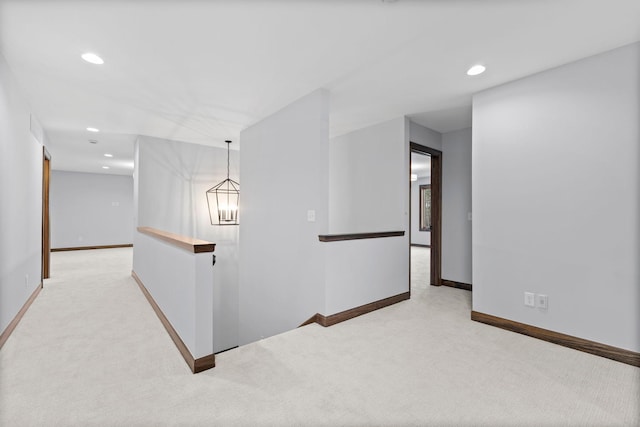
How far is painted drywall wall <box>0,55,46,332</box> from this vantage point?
2514 mm

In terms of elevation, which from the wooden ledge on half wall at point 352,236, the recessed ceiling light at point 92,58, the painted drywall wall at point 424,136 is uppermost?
the recessed ceiling light at point 92,58

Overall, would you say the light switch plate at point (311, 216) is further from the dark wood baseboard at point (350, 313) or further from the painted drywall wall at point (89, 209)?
the painted drywall wall at point (89, 209)

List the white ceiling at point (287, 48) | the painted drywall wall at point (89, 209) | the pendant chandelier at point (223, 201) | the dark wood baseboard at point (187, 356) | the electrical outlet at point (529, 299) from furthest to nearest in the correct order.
Result: 1. the painted drywall wall at point (89, 209)
2. the pendant chandelier at point (223, 201)
3. the electrical outlet at point (529, 299)
4. the dark wood baseboard at point (187, 356)
5. the white ceiling at point (287, 48)

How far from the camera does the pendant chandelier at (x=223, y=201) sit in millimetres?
5532

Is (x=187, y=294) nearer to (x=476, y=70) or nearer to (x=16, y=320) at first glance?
(x=16, y=320)

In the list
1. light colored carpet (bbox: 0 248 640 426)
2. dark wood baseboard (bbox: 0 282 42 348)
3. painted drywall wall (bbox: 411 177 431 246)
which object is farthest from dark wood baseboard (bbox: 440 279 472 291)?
painted drywall wall (bbox: 411 177 431 246)

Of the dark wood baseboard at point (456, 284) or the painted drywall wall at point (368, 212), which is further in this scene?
the dark wood baseboard at point (456, 284)

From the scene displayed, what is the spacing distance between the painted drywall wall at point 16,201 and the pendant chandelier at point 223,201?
2490 millimetres

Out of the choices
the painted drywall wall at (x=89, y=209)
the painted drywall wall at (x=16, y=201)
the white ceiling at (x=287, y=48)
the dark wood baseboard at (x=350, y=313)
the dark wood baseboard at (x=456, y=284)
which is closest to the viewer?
the white ceiling at (x=287, y=48)

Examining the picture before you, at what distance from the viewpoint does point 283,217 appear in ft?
11.8

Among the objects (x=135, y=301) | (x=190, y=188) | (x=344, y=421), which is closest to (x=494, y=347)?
(x=344, y=421)

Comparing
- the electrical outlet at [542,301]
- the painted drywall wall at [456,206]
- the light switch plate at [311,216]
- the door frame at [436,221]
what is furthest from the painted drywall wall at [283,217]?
the painted drywall wall at [456,206]

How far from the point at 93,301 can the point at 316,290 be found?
283 centimetres

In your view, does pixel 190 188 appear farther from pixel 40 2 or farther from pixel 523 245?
pixel 523 245
